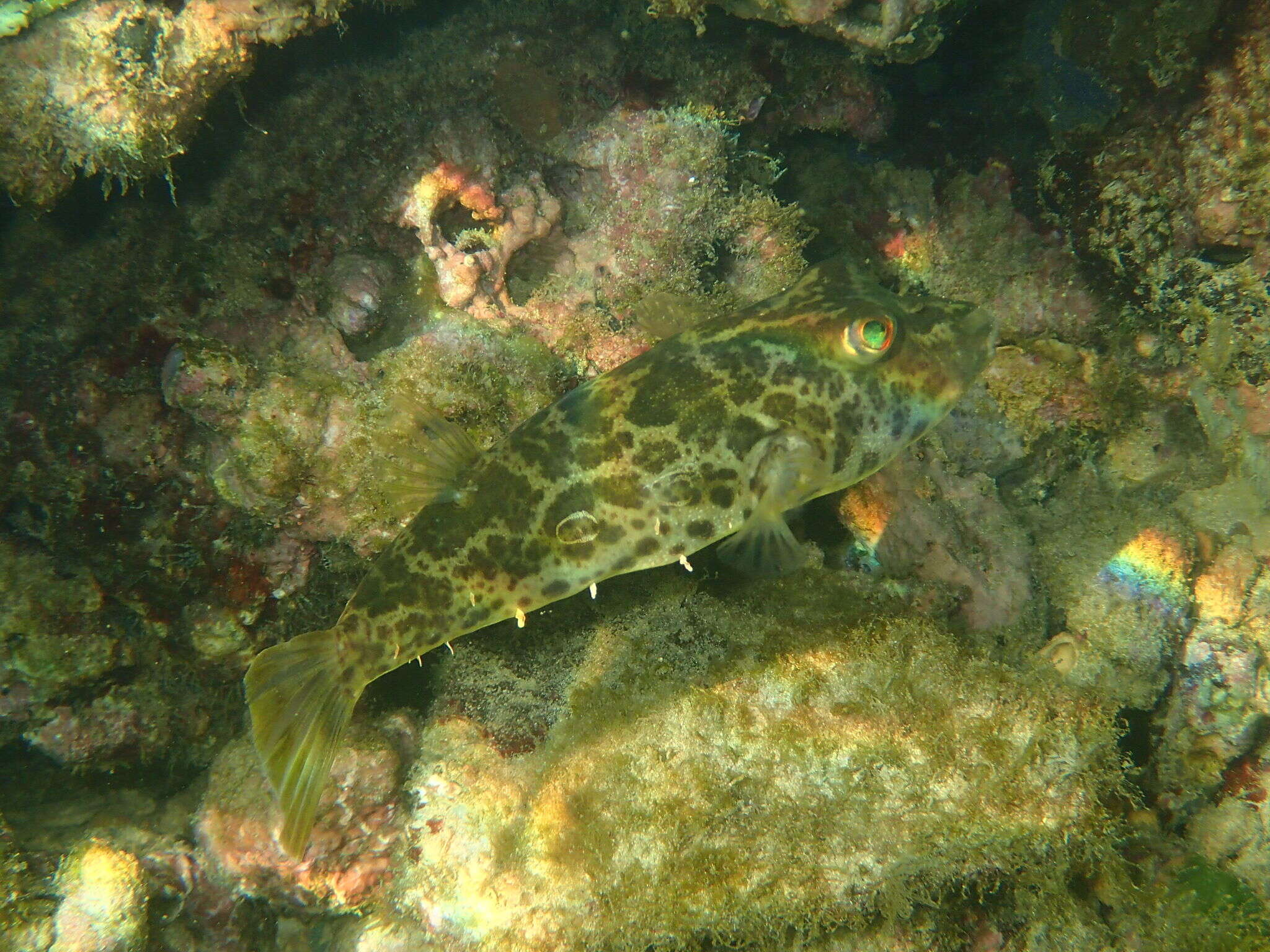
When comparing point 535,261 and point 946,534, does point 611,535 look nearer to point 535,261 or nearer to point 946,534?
point 946,534

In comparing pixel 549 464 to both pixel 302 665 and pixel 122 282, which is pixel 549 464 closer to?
pixel 302 665

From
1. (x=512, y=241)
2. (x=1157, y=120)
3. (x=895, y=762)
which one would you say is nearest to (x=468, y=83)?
(x=512, y=241)

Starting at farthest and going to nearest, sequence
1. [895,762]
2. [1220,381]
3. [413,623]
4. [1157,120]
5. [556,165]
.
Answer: [556,165] → [1220,381] → [1157,120] → [413,623] → [895,762]

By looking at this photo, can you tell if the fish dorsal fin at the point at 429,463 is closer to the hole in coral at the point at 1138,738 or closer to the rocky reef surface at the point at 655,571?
the rocky reef surface at the point at 655,571

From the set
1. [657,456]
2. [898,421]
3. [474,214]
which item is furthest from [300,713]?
[898,421]

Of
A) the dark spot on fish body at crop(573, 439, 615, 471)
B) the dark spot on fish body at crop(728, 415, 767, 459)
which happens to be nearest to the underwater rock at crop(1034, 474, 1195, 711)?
the dark spot on fish body at crop(728, 415, 767, 459)

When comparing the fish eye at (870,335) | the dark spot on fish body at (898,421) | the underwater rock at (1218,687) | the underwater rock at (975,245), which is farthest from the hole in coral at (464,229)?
the underwater rock at (1218,687)

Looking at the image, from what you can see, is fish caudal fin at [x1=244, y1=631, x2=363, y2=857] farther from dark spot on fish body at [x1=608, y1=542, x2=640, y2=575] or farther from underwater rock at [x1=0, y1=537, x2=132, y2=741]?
underwater rock at [x1=0, y1=537, x2=132, y2=741]
